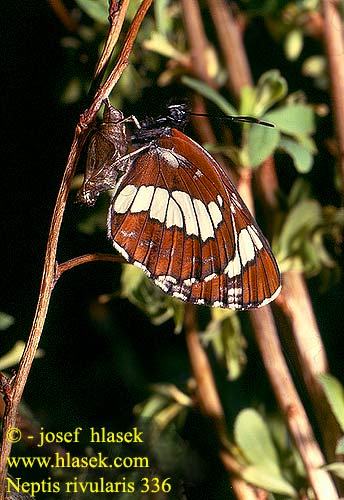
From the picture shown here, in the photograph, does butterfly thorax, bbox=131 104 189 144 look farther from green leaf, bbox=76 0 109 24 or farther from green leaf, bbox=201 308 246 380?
green leaf, bbox=201 308 246 380

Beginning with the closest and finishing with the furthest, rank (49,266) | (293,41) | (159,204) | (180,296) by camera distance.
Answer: (49,266) < (180,296) < (159,204) < (293,41)

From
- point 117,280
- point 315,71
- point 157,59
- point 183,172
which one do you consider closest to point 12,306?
point 117,280

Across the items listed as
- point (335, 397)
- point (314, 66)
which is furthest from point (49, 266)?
point (314, 66)

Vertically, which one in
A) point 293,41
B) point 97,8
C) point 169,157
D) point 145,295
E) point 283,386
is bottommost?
point 283,386

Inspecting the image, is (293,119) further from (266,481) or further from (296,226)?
(266,481)

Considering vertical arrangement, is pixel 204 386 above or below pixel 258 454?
above

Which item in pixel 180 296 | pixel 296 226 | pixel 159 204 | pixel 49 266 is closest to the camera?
pixel 49 266
